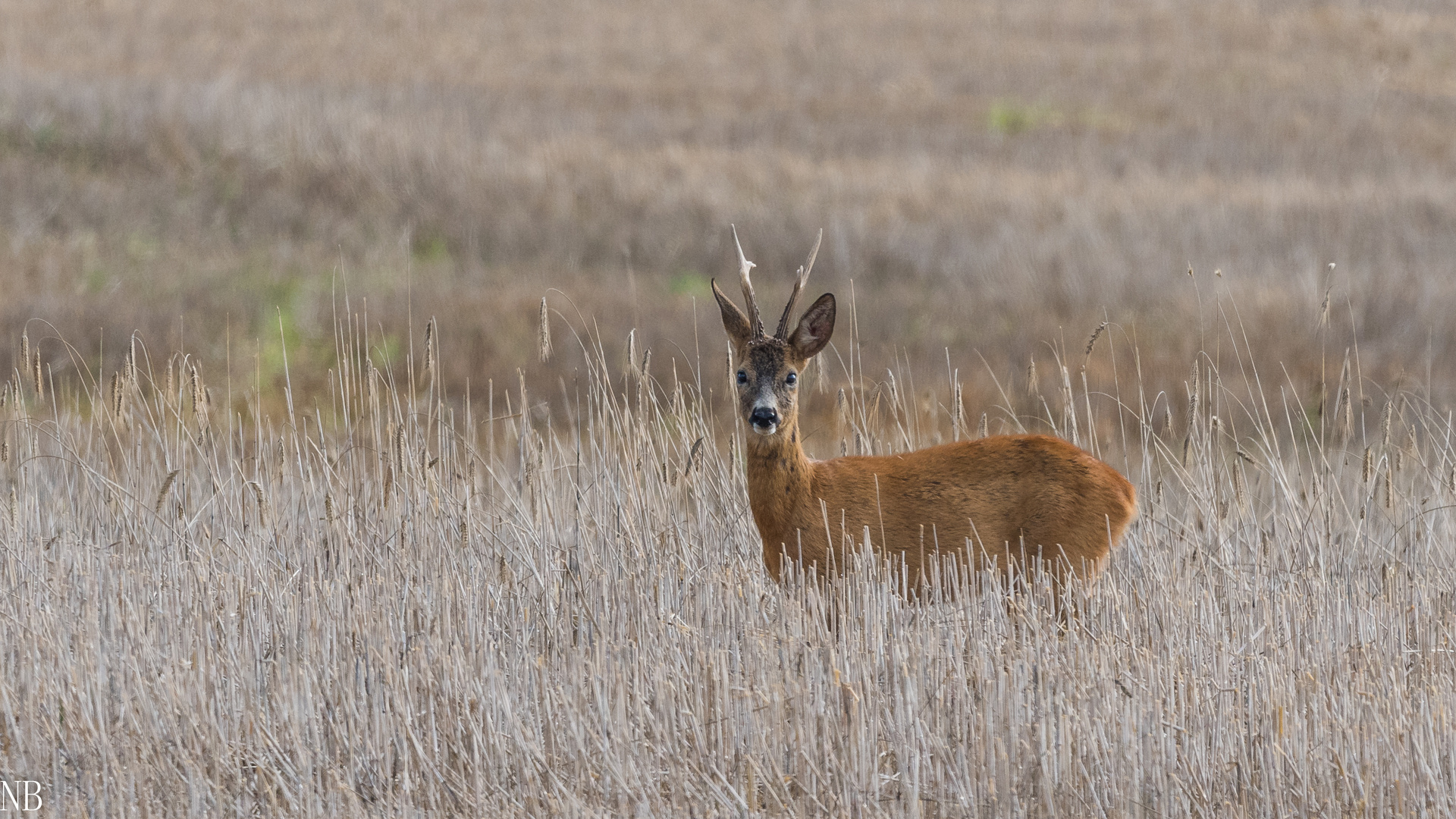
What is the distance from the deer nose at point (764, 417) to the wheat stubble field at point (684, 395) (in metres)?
0.70

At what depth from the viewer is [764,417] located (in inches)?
212

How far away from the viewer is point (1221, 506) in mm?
7379

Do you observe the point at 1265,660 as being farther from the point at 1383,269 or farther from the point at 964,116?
the point at 964,116

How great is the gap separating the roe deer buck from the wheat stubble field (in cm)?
20

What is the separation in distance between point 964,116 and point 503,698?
21.5 m

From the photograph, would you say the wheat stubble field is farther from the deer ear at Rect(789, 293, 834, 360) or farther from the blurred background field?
the deer ear at Rect(789, 293, 834, 360)

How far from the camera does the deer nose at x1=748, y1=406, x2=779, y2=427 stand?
5.37 meters

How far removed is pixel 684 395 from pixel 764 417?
17.1 feet

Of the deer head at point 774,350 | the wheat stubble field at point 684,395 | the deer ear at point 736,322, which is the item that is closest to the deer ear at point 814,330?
the deer head at point 774,350

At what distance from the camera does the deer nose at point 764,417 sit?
5.37 meters

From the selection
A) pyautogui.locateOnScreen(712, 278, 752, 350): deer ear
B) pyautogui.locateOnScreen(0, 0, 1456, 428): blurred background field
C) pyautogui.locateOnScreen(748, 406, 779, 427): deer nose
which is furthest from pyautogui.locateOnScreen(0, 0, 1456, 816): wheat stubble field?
pyautogui.locateOnScreen(712, 278, 752, 350): deer ear

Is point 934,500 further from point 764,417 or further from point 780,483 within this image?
point 764,417

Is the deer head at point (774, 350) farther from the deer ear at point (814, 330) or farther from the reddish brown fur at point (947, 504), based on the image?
the reddish brown fur at point (947, 504)

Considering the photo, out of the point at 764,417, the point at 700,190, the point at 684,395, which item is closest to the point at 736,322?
the point at 764,417
